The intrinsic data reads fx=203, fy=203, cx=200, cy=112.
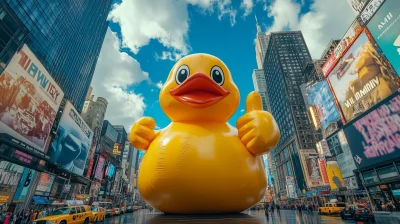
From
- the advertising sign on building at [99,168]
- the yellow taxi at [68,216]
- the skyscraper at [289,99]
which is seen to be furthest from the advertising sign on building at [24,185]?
the skyscraper at [289,99]

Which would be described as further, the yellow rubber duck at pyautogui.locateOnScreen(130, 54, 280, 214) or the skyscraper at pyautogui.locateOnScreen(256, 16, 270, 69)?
the skyscraper at pyautogui.locateOnScreen(256, 16, 270, 69)

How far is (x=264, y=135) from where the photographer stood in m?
4.09

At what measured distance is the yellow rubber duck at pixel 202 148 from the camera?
12.9 feet

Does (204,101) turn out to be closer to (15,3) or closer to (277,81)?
(15,3)

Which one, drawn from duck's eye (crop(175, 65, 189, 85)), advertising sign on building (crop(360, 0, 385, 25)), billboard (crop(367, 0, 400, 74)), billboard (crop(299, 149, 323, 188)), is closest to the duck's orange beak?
duck's eye (crop(175, 65, 189, 85))

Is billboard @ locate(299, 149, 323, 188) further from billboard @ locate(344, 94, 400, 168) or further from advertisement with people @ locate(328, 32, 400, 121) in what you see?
advertisement with people @ locate(328, 32, 400, 121)

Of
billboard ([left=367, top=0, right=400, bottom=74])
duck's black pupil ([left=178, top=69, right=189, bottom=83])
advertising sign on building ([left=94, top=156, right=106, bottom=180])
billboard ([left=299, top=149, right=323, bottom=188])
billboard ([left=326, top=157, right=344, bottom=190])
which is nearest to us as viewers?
duck's black pupil ([left=178, top=69, right=189, bottom=83])

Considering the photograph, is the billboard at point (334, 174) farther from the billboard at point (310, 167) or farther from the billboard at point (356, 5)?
the billboard at point (356, 5)

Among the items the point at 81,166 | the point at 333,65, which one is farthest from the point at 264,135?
the point at 81,166

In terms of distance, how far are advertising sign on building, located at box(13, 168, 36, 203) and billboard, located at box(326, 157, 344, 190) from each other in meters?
47.2

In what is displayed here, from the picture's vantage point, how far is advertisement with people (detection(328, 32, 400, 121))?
23.4m

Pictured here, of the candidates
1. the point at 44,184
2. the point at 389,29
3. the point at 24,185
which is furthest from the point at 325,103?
the point at 44,184

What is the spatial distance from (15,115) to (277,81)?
8214 cm

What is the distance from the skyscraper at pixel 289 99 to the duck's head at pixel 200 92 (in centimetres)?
6091
